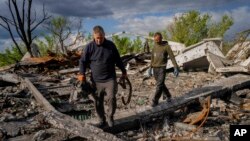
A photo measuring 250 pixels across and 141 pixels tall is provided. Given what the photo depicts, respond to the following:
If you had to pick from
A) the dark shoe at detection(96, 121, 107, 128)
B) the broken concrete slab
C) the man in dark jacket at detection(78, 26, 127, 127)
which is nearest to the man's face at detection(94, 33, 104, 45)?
the man in dark jacket at detection(78, 26, 127, 127)

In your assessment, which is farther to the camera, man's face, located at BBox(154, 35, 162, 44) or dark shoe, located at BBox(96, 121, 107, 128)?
man's face, located at BBox(154, 35, 162, 44)

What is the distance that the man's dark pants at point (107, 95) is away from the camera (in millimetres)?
7246

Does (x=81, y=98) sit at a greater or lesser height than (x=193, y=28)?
lesser

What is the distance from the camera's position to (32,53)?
79.7ft

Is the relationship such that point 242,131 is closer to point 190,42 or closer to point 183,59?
point 183,59

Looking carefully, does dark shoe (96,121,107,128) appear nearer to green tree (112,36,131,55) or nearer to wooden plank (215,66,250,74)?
wooden plank (215,66,250,74)

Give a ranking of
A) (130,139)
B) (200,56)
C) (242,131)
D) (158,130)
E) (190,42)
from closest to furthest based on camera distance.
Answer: (242,131) → (130,139) → (158,130) → (200,56) → (190,42)

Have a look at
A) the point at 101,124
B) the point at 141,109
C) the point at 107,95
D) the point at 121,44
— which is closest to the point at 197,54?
the point at 141,109

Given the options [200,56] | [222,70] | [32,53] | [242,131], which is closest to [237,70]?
[222,70]

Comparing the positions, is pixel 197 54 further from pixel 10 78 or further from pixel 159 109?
pixel 159 109

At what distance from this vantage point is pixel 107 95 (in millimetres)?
7309

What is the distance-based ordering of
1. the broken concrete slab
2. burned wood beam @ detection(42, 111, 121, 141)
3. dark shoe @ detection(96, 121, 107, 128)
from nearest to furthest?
burned wood beam @ detection(42, 111, 121, 141) < dark shoe @ detection(96, 121, 107, 128) < the broken concrete slab

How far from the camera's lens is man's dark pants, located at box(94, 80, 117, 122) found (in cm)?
725

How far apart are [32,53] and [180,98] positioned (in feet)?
54.1
